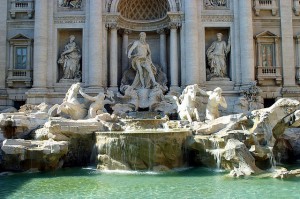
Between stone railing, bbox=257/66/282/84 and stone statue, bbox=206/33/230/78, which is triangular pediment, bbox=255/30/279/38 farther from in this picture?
stone statue, bbox=206/33/230/78

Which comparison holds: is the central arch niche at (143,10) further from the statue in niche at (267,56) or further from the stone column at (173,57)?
the statue in niche at (267,56)

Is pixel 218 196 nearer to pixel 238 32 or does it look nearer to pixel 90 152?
pixel 90 152

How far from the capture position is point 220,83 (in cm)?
2305

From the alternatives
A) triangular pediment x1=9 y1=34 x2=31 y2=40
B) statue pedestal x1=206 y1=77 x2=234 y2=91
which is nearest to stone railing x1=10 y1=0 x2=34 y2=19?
triangular pediment x1=9 y1=34 x2=31 y2=40

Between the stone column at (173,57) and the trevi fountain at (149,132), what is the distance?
6 cm

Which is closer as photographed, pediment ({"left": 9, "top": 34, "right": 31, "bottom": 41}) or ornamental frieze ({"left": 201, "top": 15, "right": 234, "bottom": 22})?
ornamental frieze ({"left": 201, "top": 15, "right": 234, "bottom": 22})

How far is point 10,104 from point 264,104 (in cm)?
1620

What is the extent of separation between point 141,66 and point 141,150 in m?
8.61

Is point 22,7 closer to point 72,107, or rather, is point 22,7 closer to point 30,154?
point 72,107

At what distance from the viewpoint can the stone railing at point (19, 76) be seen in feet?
76.4

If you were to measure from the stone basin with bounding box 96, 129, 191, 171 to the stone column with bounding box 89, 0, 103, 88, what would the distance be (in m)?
7.37

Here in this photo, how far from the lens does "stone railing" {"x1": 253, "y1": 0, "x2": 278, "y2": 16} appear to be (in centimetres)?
2392

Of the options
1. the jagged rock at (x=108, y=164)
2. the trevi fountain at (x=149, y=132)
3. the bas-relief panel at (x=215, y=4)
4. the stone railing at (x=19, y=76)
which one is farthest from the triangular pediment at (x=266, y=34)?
the stone railing at (x=19, y=76)

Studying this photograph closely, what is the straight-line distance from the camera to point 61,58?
2311cm
